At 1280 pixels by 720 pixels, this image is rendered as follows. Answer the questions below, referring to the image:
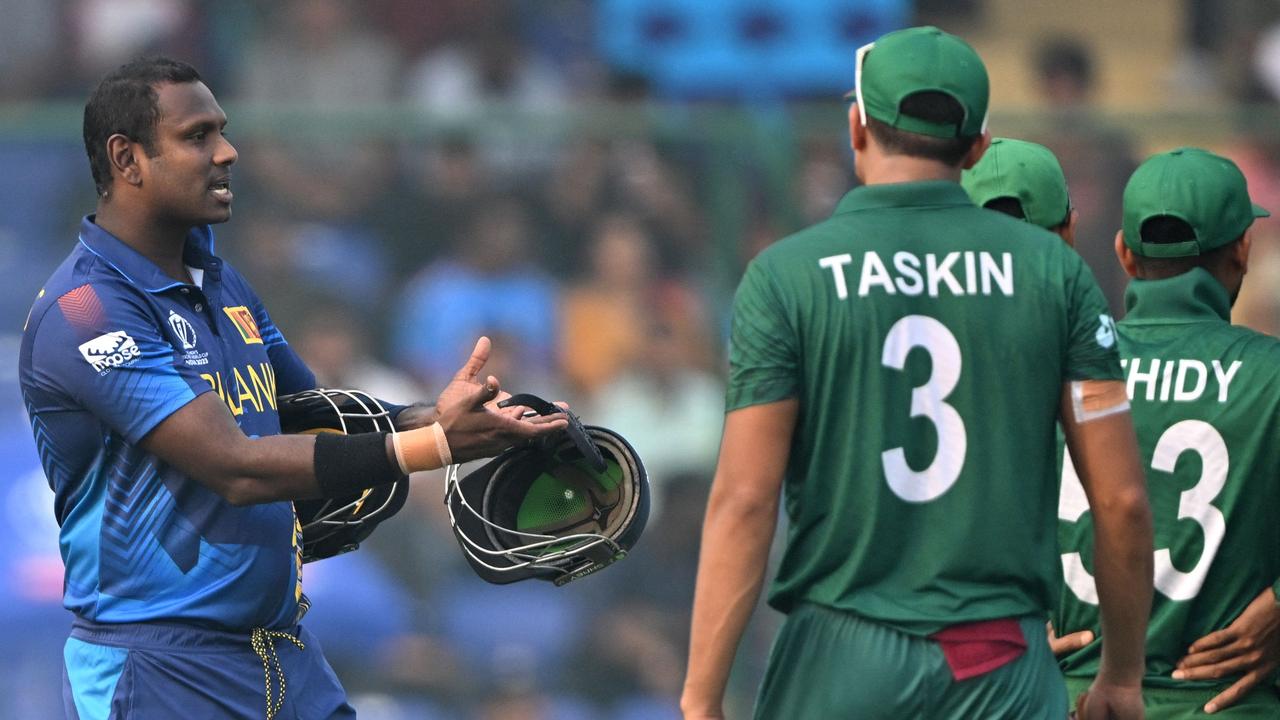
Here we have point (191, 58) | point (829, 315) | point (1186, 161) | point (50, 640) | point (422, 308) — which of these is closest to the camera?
point (829, 315)

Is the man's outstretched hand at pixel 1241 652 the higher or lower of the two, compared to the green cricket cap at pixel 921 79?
lower

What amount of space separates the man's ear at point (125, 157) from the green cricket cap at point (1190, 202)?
7.31 ft

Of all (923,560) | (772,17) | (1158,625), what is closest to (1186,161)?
(1158,625)

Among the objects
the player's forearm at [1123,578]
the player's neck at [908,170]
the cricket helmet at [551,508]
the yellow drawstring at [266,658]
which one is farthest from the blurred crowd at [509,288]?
the player's neck at [908,170]

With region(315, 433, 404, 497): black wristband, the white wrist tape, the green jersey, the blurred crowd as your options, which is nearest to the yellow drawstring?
region(315, 433, 404, 497): black wristband

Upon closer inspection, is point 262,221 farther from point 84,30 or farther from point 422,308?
point 84,30

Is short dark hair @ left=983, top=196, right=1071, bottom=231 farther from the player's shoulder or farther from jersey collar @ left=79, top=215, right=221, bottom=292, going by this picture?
the player's shoulder

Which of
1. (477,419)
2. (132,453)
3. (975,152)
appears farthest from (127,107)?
(975,152)

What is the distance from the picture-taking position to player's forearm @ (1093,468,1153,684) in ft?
11.0

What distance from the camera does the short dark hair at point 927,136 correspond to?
133 inches

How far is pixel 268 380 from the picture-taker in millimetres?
4164

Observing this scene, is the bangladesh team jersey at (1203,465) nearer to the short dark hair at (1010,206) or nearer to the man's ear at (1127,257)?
the man's ear at (1127,257)

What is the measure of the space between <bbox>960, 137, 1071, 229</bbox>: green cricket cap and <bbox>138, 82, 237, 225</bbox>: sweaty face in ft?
6.00

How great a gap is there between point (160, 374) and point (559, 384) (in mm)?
5015
